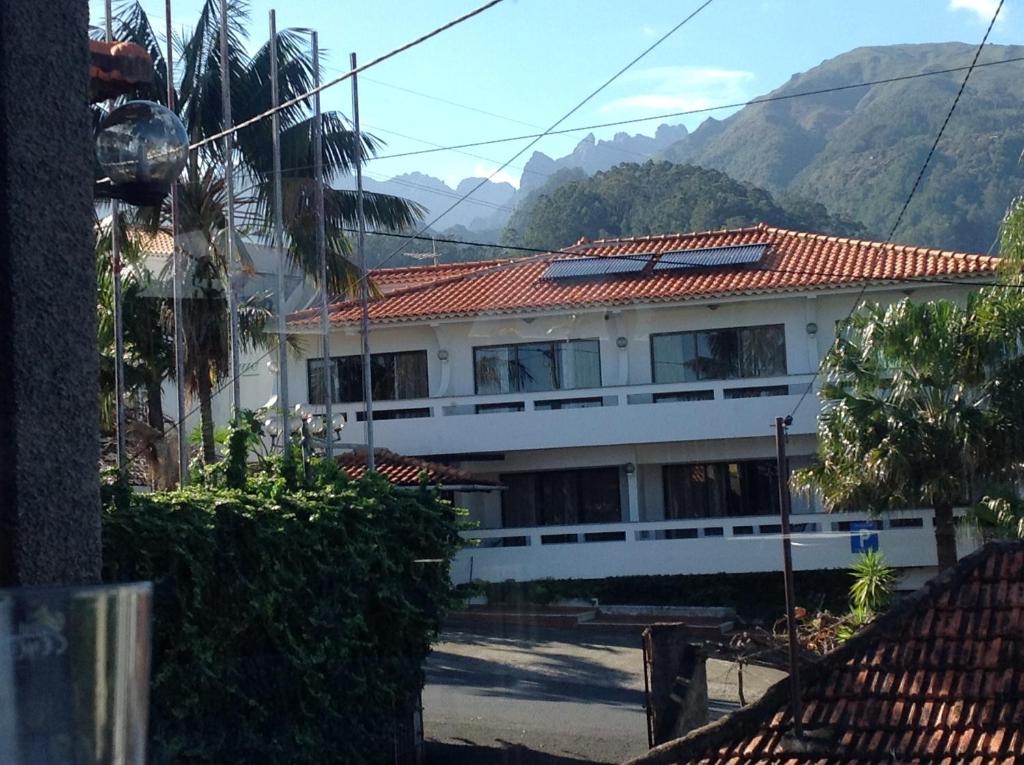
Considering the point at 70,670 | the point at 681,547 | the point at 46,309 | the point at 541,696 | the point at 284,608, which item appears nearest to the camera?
the point at 70,670

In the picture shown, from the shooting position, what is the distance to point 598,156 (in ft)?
322

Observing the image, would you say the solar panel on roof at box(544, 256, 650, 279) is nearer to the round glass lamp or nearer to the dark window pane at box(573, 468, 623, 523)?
the dark window pane at box(573, 468, 623, 523)

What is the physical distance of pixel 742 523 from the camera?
86.7 ft

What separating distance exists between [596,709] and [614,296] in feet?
36.4

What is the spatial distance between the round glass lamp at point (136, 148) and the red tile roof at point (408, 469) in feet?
67.2

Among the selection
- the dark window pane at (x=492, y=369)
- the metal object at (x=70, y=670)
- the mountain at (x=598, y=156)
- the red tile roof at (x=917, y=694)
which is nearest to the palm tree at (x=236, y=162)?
the dark window pane at (x=492, y=369)

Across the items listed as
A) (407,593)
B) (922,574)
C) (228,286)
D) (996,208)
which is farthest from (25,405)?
(996,208)

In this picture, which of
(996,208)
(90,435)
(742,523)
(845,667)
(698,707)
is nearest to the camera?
(90,435)

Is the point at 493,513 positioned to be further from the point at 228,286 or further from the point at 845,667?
the point at 845,667

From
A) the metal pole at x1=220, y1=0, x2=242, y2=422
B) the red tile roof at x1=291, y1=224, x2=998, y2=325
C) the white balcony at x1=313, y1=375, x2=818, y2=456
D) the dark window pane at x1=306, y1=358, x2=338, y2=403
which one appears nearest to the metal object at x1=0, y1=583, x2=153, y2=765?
the metal pole at x1=220, y1=0, x2=242, y2=422

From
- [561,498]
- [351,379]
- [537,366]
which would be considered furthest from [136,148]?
[351,379]

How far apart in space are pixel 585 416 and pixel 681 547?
3.37 metres

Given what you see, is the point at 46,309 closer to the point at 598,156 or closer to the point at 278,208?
the point at 278,208

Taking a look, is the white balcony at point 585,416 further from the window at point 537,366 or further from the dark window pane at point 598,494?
the dark window pane at point 598,494
